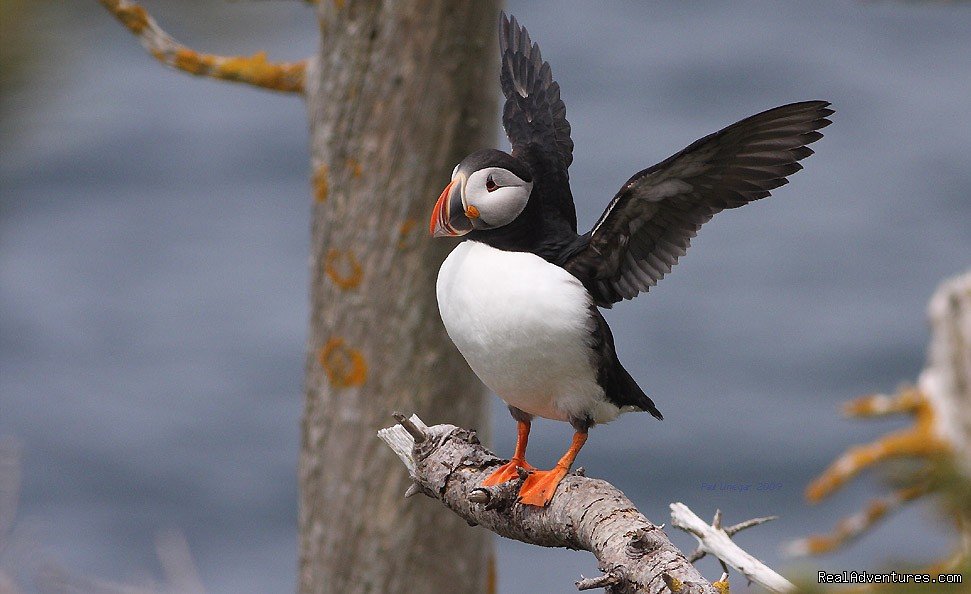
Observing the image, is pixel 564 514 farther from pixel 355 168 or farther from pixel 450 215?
pixel 355 168

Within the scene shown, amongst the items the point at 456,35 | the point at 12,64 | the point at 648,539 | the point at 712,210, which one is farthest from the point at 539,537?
the point at 456,35

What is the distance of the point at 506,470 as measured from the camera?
3.38 metres

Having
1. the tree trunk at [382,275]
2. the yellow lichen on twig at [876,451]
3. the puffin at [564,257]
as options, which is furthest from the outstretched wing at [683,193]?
the tree trunk at [382,275]

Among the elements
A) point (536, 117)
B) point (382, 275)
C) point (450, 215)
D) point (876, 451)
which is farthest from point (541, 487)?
point (382, 275)

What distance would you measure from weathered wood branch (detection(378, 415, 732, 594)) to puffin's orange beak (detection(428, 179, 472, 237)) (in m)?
0.72

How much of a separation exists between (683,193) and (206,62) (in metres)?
3.45

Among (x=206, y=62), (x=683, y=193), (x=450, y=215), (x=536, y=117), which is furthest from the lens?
(x=206, y=62)

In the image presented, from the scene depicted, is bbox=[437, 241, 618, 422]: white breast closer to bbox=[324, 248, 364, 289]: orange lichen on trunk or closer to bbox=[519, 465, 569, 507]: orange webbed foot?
bbox=[519, 465, 569, 507]: orange webbed foot

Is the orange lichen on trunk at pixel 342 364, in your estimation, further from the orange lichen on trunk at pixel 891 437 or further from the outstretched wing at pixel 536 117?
the orange lichen on trunk at pixel 891 437

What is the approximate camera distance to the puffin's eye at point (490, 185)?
2987mm

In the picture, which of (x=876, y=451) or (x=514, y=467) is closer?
(x=876, y=451)

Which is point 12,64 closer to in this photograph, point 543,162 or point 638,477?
point 543,162

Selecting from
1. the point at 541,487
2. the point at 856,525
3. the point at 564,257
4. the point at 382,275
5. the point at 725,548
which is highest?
the point at 382,275

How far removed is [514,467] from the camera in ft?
11.1
